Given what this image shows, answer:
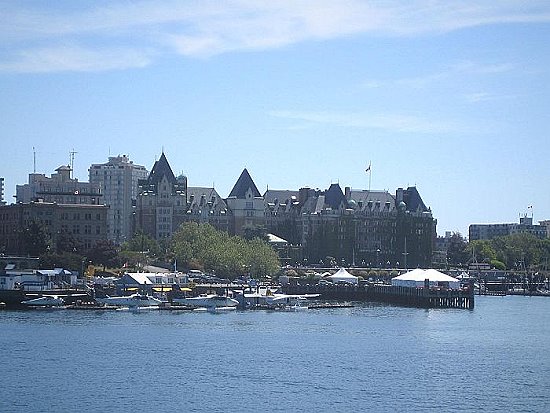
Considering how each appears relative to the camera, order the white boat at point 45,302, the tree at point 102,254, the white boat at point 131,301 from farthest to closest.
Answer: the tree at point 102,254
the white boat at point 131,301
the white boat at point 45,302

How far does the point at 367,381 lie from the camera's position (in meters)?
69.2

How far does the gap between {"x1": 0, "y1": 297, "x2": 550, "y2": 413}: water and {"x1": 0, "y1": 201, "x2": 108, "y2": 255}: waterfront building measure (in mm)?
47923

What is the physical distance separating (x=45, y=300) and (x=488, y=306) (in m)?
58.1

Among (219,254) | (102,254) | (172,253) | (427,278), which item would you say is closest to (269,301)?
(427,278)

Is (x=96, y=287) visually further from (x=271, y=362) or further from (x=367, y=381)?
(x=367, y=381)

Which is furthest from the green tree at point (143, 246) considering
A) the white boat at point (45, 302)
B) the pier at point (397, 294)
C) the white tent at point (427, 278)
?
the white boat at point (45, 302)

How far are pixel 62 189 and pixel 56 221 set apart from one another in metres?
21.1

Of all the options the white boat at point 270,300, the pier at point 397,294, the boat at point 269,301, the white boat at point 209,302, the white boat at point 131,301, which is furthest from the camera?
the pier at point 397,294

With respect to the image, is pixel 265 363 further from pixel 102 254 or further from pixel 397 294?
pixel 102 254

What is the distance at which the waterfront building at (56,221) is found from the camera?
6309 inches

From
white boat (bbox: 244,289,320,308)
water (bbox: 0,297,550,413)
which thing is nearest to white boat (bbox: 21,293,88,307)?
water (bbox: 0,297,550,413)

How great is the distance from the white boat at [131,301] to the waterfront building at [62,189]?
1875 inches

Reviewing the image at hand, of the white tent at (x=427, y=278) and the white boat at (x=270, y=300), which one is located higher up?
the white tent at (x=427, y=278)

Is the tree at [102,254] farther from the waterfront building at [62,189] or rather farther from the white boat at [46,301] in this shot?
the white boat at [46,301]
